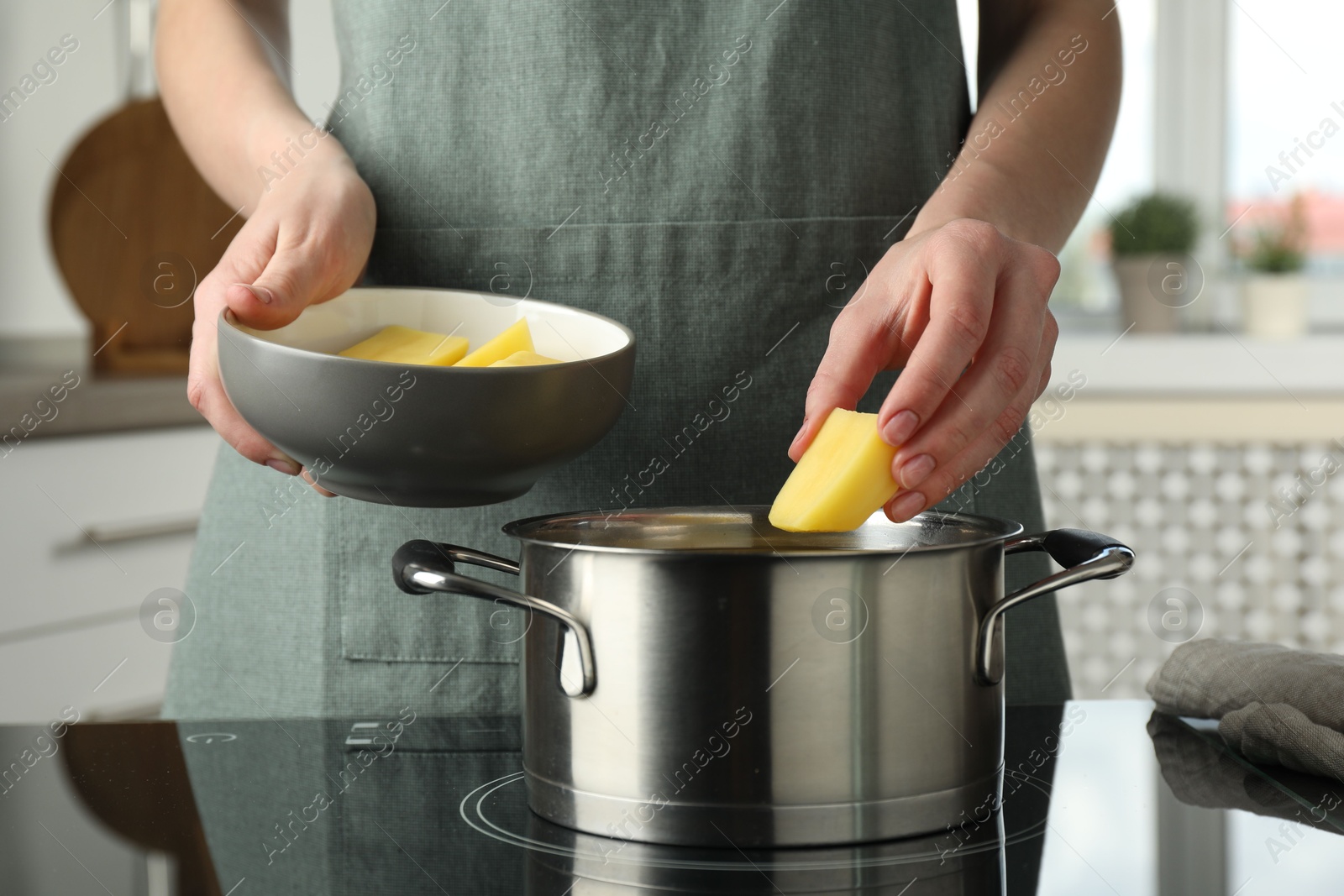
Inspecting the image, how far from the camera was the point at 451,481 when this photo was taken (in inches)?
22.6

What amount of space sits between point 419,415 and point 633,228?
273 mm

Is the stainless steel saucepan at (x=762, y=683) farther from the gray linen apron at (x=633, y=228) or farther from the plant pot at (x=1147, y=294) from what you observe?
the plant pot at (x=1147, y=294)

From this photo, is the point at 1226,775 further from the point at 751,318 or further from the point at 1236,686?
the point at 751,318

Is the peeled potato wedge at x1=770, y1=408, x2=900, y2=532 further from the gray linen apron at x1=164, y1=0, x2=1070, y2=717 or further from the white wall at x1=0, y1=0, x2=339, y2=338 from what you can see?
the white wall at x1=0, y1=0, x2=339, y2=338

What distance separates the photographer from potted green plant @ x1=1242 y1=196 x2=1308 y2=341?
229 centimetres

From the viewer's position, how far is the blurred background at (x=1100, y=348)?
1.50 metres

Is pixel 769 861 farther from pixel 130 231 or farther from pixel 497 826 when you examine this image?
pixel 130 231

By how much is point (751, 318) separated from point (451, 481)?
0.26 metres

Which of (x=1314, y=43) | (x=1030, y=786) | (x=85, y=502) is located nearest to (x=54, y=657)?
(x=85, y=502)

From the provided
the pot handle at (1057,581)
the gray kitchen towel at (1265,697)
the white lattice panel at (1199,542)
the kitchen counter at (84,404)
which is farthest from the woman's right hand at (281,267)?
the white lattice panel at (1199,542)

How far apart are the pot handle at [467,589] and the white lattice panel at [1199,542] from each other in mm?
1853

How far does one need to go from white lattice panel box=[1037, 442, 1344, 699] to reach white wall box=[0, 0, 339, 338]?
163 centimetres

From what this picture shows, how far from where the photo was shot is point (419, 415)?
20.9 inches

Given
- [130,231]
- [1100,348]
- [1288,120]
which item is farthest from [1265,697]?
[1288,120]
